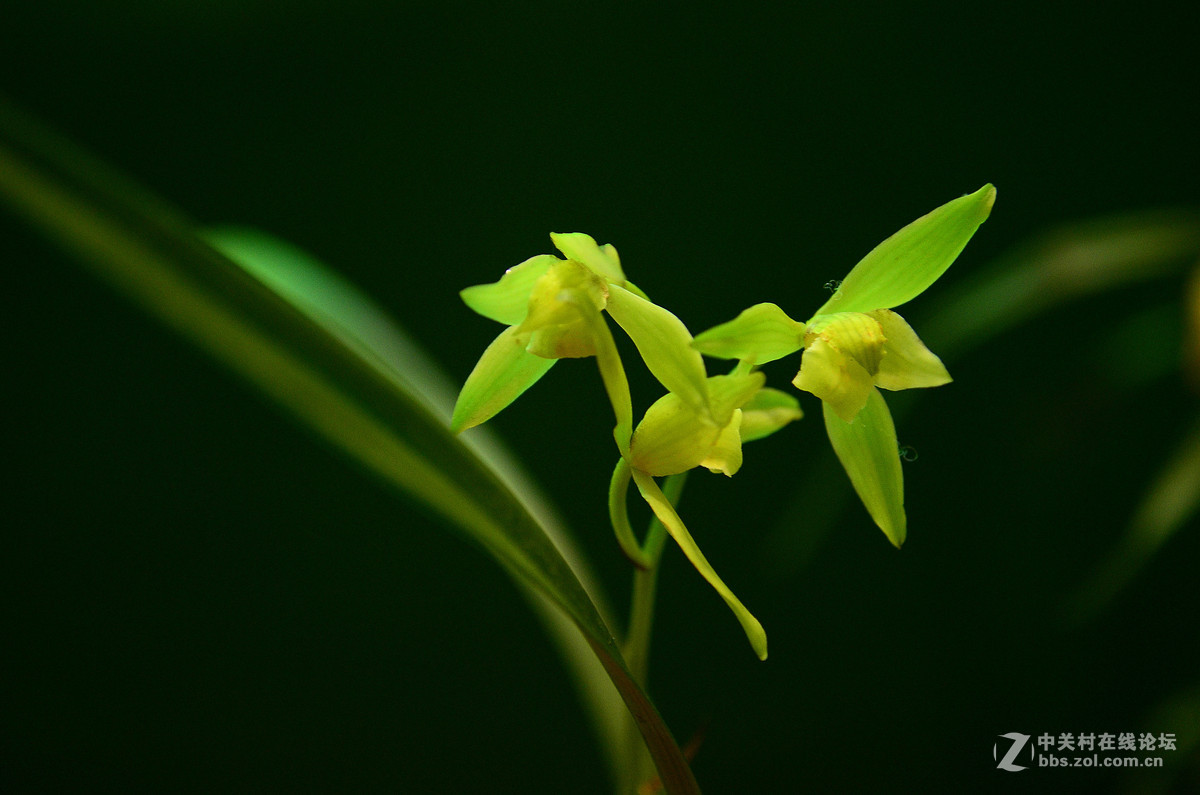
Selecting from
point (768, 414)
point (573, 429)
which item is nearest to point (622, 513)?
point (768, 414)

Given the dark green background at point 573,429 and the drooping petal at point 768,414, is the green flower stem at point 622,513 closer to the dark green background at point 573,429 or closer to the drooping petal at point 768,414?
the drooping petal at point 768,414

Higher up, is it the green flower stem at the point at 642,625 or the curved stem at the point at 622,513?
the curved stem at the point at 622,513

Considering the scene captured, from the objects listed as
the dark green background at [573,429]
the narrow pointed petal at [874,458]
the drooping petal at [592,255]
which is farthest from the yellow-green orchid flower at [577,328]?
the dark green background at [573,429]

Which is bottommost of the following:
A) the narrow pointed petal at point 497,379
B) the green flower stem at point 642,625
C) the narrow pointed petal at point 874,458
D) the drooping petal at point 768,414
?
the green flower stem at point 642,625

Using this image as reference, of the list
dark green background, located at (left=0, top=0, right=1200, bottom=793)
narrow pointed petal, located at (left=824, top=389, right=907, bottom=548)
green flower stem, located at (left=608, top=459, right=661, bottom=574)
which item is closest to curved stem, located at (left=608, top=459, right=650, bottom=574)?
green flower stem, located at (left=608, top=459, right=661, bottom=574)

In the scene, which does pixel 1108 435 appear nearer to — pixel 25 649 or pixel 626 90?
pixel 626 90

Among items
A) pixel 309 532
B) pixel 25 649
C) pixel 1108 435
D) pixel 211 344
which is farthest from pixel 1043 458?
pixel 25 649
